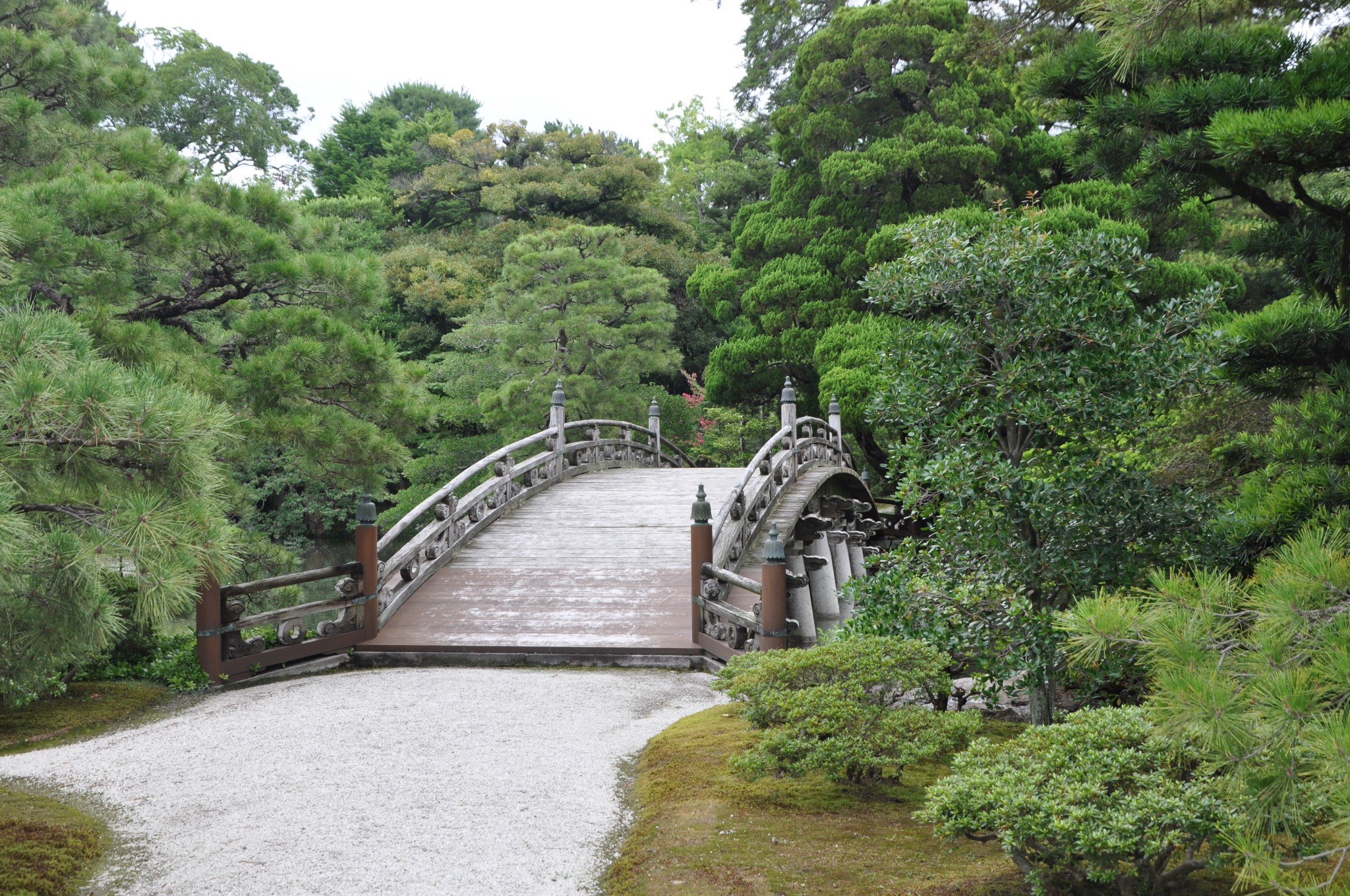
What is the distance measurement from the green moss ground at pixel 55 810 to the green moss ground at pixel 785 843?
215 centimetres

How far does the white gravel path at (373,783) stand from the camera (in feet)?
12.8

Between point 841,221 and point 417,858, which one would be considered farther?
point 841,221

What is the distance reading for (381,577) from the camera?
898 cm

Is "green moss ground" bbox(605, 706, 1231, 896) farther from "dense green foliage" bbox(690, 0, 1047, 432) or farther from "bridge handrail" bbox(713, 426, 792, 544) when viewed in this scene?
"dense green foliage" bbox(690, 0, 1047, 432)

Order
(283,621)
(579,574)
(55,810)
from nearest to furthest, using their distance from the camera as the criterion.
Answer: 1. (55,810)
2. (283,621)
3. (579,574)

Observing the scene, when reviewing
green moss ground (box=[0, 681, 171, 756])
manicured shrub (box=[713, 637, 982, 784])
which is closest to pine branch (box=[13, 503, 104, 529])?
green moss ground (box=[0, 681, 171, 756])

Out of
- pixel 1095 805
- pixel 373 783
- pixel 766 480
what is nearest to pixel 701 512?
pixel 766 480

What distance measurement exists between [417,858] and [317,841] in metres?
0.49

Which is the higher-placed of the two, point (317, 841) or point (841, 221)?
point (841, 221)

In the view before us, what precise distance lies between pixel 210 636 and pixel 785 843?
4954 millimetres

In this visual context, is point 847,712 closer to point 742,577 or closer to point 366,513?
point 742,577

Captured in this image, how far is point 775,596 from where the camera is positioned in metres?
7.31

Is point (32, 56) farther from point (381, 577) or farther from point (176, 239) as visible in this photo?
point (381, 577)

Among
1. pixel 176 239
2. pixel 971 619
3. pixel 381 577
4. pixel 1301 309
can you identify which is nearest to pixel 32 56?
pixel 176 239
